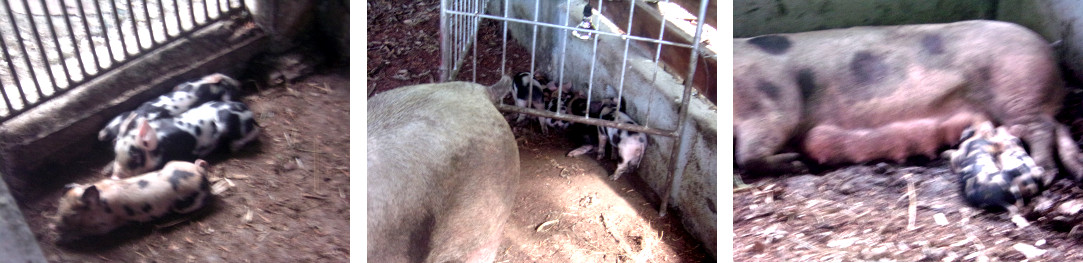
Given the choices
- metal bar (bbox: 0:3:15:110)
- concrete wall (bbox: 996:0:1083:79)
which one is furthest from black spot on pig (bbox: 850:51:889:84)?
metal bar (bbox: 0:3:15:110)

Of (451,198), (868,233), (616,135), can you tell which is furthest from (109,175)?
(616,135)

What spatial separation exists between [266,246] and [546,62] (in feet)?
13.8

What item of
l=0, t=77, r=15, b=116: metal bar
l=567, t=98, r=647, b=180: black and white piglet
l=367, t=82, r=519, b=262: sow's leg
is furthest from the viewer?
l=567, t=98, r=647, b=180: black and white piglet

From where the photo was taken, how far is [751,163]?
2.00m

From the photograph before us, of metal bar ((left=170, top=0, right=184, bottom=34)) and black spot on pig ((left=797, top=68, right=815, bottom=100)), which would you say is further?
black spot on pig ((left=797, top=68, right=815, bottom=100))

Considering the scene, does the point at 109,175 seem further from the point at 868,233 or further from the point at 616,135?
the point at 616,135

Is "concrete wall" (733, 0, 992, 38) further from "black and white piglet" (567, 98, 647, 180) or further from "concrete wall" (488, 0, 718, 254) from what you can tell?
"black and white piglet" (567, 98, 647, 180)

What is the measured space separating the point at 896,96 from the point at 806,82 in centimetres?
27

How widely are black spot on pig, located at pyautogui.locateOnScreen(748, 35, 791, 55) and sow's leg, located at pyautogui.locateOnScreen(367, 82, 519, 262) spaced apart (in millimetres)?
952

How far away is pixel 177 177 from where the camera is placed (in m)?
1.26

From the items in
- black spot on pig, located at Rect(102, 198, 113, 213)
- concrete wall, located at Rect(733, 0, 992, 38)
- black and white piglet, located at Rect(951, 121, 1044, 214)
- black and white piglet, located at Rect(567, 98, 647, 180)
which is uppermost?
concrete wall, located at Rect(733, 0, 992, 38)

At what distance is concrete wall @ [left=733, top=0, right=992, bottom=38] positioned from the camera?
2.02m

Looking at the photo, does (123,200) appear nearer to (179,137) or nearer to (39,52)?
(179,137)

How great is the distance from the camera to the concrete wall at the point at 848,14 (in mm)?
2021
